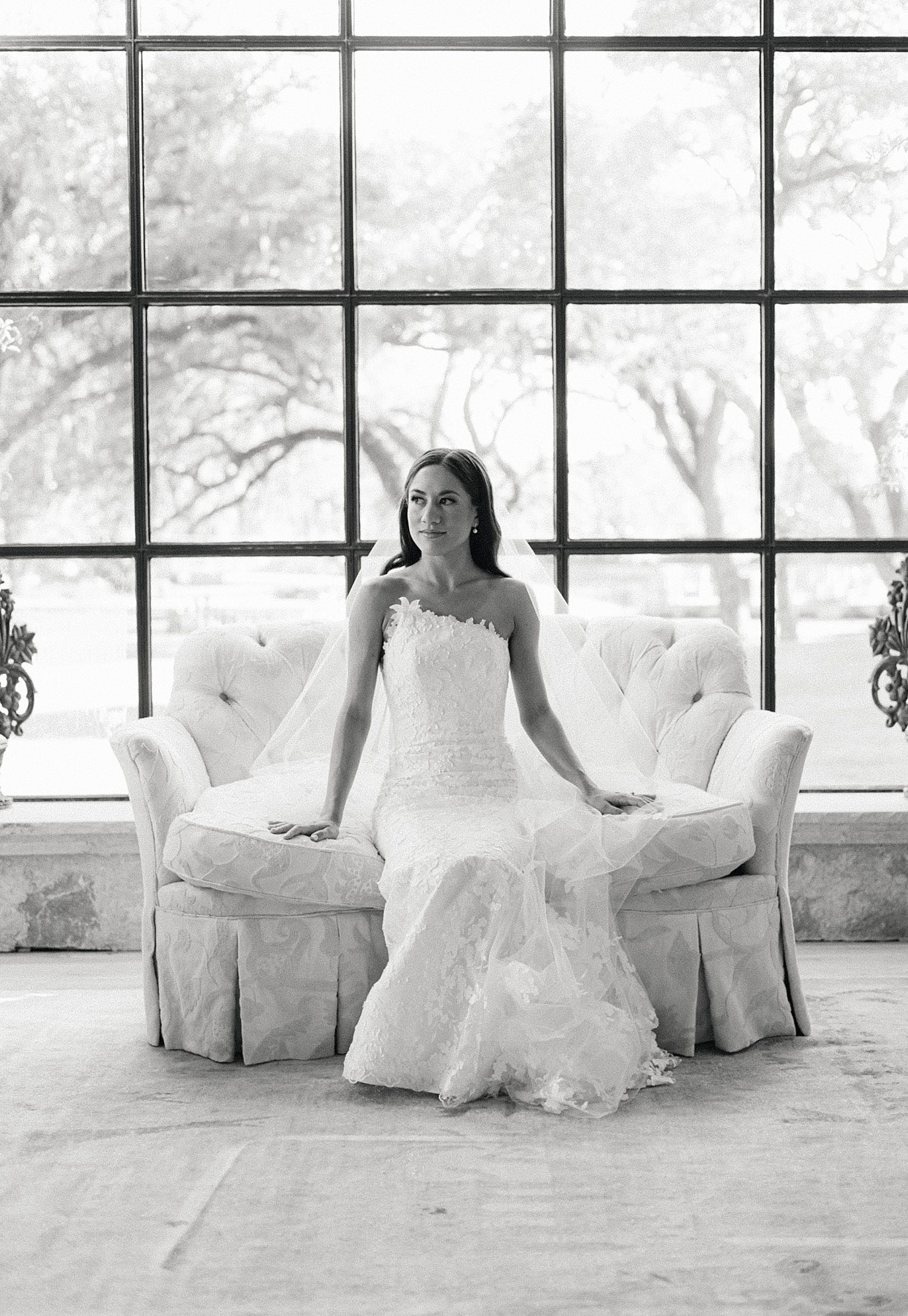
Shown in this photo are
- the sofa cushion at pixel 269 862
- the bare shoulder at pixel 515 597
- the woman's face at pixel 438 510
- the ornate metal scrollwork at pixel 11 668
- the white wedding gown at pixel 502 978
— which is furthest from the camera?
the ornate metal scrollwork at pixel 11 668

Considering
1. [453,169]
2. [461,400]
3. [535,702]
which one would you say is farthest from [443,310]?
[535,702]

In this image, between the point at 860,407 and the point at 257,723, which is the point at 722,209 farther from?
the point at 257,723

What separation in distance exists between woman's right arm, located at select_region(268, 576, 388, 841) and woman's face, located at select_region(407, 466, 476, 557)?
179 mm

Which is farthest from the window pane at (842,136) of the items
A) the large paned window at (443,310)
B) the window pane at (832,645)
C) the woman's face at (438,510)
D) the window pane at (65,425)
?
the window pane at (65,425)

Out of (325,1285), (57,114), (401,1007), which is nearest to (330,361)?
(57,114)

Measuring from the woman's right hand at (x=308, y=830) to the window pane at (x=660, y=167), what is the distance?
219cm

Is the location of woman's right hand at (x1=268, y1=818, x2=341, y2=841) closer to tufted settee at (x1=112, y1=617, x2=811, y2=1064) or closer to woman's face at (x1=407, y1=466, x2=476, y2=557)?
tufted settee at (x1=112, y1=617, x2=811, y2=1064)

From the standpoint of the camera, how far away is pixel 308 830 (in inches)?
122

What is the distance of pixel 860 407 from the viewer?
4516 millimetres

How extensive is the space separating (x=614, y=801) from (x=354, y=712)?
65 cm

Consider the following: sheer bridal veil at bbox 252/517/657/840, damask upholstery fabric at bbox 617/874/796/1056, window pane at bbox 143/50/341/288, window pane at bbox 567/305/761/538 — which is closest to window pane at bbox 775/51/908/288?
window pane at bbox 567/305/761/538

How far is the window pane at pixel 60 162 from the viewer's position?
4.40 meters

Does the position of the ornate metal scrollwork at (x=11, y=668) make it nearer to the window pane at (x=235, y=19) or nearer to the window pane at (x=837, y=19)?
the window pane at (x=235, y=19)

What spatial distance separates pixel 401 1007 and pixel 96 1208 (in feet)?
2.36
